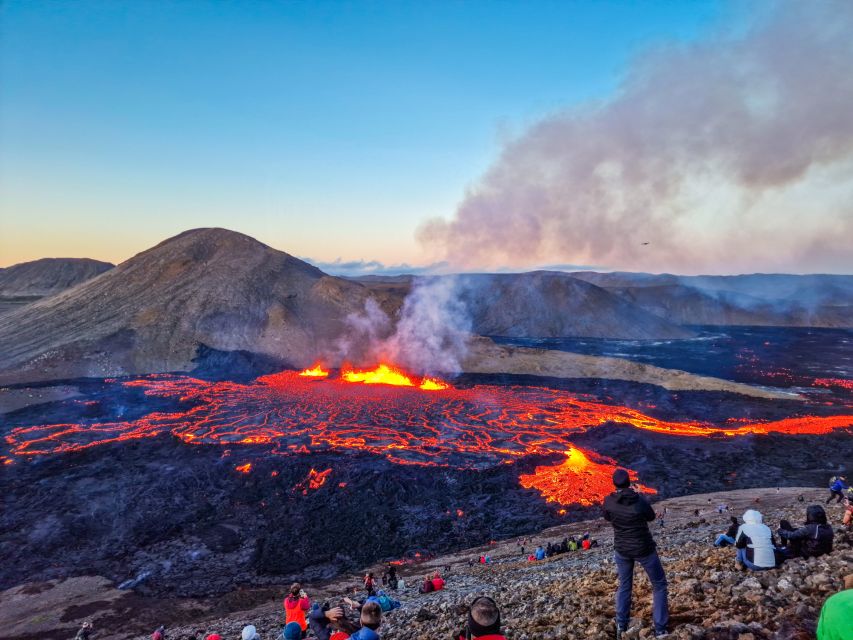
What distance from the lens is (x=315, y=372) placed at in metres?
65.9

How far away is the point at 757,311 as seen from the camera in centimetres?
15950

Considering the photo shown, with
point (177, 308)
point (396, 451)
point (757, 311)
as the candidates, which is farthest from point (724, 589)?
point (757, 311)

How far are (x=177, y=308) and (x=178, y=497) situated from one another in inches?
2253

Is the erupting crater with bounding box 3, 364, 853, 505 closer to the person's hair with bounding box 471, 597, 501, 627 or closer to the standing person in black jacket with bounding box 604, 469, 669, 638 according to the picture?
the standing person in black jacket with bounding box 604, 469, 669, 638

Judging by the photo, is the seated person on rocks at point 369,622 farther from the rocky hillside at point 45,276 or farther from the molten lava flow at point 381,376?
the rocky hillside at point 45,276

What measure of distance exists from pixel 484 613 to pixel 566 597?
20.3ft

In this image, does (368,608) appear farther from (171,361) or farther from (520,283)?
(520,283)

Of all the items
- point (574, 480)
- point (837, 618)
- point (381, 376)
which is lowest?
point (574, 480)

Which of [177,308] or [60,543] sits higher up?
[177,308]

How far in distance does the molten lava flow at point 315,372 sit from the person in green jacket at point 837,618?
6353 cm

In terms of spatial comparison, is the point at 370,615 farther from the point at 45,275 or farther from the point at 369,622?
the point at 45,275

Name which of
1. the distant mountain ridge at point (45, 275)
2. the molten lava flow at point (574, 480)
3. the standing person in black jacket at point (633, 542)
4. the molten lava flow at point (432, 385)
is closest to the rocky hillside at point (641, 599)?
the standing person in black jacket at point (633, 542)

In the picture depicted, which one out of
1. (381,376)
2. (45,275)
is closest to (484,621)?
(381,376)

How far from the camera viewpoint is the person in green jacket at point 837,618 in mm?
2725
